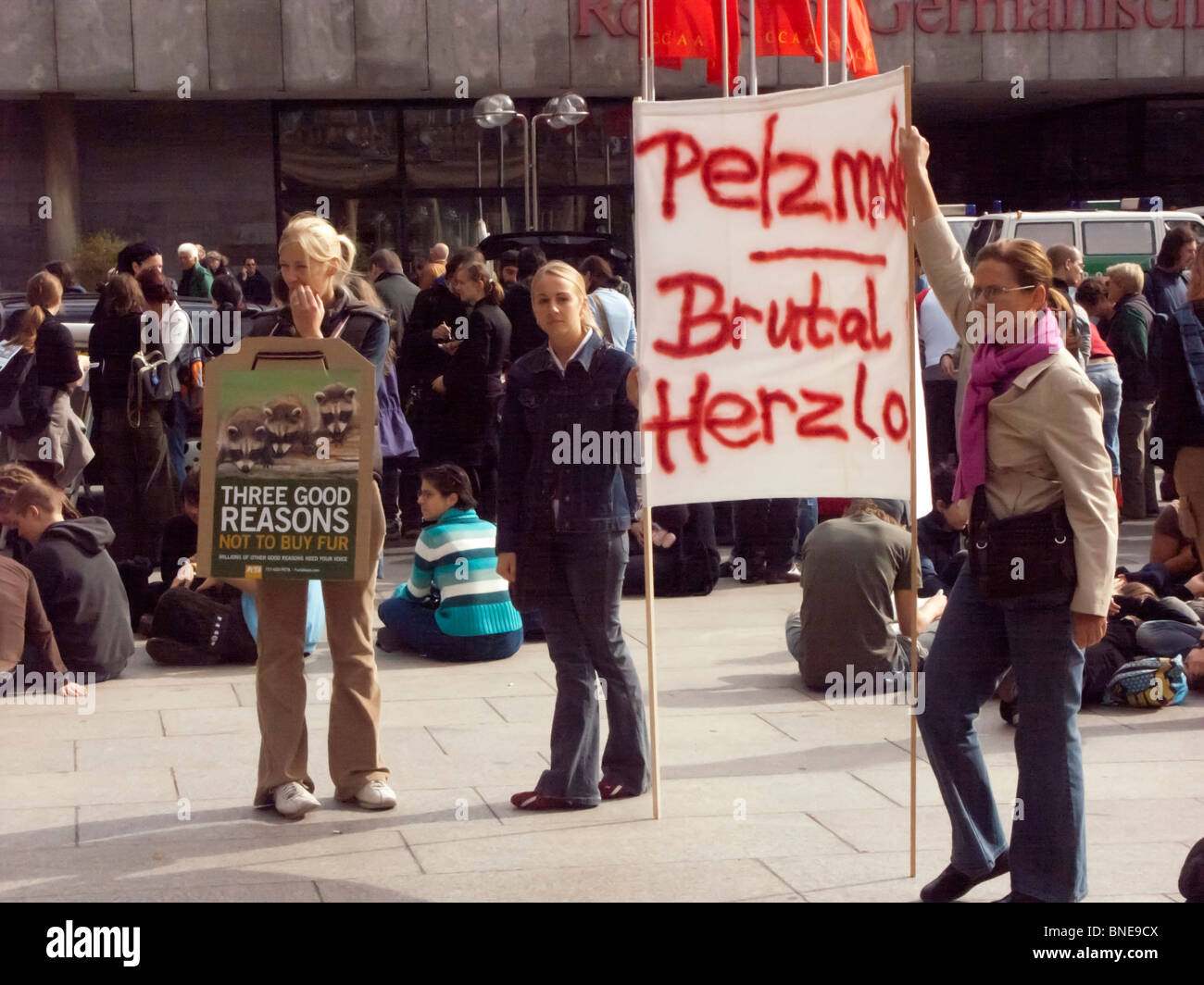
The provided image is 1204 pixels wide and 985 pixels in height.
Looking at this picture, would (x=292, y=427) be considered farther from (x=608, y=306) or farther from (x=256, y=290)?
(x=256, y=290)

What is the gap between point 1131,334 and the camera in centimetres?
1183

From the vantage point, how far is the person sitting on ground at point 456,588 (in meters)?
8.08

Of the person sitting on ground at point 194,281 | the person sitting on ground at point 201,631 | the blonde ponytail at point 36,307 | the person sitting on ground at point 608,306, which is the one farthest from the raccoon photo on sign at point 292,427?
the person sitting on ground at point 194,281

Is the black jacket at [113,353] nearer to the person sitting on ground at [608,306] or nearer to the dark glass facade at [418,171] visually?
the person sitting on ground at [608,306]

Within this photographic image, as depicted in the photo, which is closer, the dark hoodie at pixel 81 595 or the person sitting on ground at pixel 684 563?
the dark hoodie at pixel 81 595

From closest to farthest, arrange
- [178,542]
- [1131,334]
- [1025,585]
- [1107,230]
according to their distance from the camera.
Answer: [1025,585], [178,542], [1131,334], [1107,230]

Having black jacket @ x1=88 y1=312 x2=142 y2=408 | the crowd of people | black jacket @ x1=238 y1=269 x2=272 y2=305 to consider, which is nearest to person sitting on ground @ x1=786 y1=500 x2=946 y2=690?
the crowd of people

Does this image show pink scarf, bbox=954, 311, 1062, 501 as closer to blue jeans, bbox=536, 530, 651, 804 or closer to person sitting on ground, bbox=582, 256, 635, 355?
blue jeans, bbox=536, 530, 651, 804

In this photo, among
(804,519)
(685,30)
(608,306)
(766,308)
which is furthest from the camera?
(685,30)

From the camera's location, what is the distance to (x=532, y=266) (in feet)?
39.1

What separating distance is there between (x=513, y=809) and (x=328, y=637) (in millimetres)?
846

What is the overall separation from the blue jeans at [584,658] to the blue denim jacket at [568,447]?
0.09 m

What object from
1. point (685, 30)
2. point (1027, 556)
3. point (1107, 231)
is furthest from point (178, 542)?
point (1107, 231)
